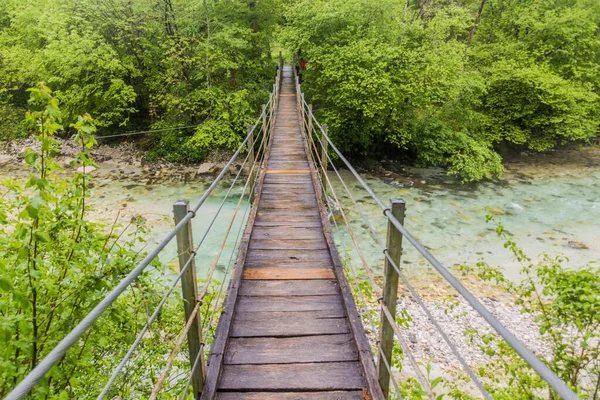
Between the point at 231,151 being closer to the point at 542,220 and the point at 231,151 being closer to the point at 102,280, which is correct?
the point at 542,220

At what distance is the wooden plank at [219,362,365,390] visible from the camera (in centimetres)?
207

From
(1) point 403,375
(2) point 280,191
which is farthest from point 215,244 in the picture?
(1) point 403,375

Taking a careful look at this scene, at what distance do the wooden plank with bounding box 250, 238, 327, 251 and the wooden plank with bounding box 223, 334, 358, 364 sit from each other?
1.36 meters

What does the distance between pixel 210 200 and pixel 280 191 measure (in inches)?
286

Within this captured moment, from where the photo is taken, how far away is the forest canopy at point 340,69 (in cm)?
1280

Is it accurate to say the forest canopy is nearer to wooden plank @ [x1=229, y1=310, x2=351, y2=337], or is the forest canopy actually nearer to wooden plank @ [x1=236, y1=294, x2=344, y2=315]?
wooden plank @ [x1=236, y1=294, x2=344, y2=315]

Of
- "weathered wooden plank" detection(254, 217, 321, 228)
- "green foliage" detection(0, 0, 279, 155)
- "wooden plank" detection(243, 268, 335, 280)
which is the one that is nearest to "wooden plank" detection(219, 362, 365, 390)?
"wooden plank" detection(243, 268, 335, 280)

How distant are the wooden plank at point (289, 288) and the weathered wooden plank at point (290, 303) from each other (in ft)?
0.18

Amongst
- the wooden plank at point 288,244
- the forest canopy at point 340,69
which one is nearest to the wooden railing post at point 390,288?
the wooden plank at point 288,244

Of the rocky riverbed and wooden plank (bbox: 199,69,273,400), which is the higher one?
wooden plank (bbox: 199,69,273,400)

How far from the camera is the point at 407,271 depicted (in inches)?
333

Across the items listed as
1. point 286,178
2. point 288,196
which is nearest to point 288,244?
point 288,196

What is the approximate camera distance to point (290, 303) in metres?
2.85

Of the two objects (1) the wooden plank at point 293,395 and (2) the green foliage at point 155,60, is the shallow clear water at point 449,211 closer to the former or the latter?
(2) the green foliage at point 155,60
